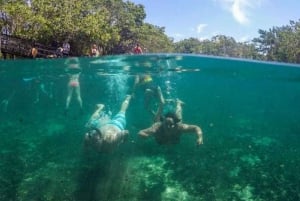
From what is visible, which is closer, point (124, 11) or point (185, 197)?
point (185, 197)

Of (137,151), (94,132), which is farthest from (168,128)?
(137,151)

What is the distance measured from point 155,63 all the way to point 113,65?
2533 millimetres

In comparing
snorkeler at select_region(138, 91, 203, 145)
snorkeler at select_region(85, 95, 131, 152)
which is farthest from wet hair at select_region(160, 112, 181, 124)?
snorkeler at select_region(85, 95, 131, 152)

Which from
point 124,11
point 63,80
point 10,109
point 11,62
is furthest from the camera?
point 124,11

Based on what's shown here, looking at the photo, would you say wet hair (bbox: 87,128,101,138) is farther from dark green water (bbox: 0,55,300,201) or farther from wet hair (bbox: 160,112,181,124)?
dark green water (bbox: 0,55,300,201)

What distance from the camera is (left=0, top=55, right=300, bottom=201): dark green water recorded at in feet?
39.8

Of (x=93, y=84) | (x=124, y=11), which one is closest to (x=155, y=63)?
(x=93, y=84)

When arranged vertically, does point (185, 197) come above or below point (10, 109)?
above

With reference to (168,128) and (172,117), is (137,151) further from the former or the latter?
(172,117)

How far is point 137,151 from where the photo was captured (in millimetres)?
16297

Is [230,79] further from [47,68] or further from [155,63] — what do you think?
[47,68]

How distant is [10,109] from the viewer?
3856 centimetres

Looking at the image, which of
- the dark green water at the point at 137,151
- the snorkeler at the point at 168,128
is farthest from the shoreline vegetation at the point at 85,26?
the snorkeler at the point at 168,128

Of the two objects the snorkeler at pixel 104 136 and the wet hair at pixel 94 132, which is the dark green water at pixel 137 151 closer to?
the snorkeler at pixel 104 136
